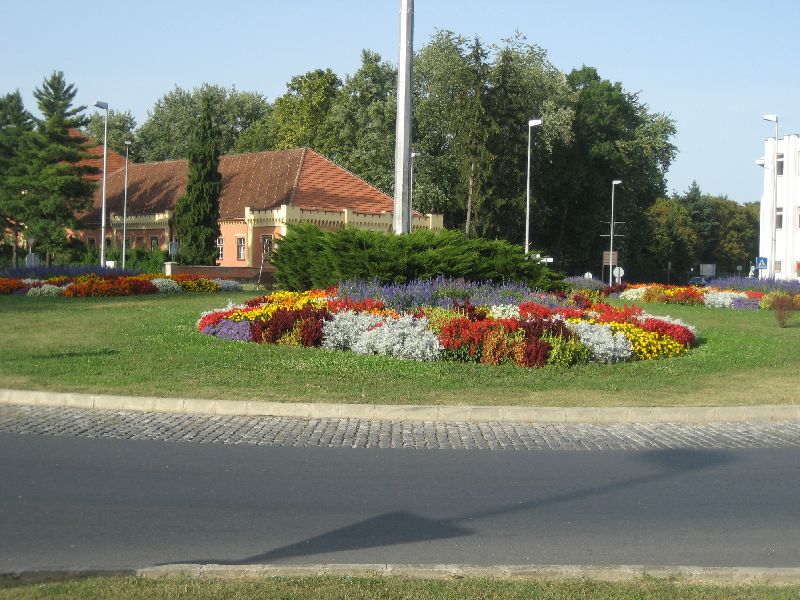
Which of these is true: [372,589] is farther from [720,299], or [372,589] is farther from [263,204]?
[263,204]

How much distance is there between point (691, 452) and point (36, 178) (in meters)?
54.8

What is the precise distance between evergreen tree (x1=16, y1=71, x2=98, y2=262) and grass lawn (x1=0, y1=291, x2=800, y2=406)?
39.8 metres

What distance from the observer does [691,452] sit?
10.4 metres

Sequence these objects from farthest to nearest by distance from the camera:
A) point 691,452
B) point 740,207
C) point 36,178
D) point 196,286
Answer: point 740,207 < point 36,178 < point 196,286 < point 691,452

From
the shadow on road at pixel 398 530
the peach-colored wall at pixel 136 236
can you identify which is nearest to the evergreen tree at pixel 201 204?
the peach-colored wall at pixel 136 236

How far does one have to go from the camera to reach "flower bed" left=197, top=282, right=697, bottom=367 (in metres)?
16.5

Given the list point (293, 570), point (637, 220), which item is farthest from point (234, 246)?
point (293, 570)

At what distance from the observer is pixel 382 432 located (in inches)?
445

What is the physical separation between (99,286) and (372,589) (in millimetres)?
24477

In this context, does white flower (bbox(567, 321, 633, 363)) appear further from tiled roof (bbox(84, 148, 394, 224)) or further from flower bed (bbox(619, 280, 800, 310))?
tiled roof (bbox(84, 148, 394, 224))

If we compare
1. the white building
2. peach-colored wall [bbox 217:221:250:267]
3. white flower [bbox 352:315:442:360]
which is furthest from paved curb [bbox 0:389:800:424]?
the white building

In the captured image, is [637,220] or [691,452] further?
[637,220]

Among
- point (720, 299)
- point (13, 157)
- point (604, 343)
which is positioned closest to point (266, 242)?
point (13, 157)

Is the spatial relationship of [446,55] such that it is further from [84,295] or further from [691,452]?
[691,452]
